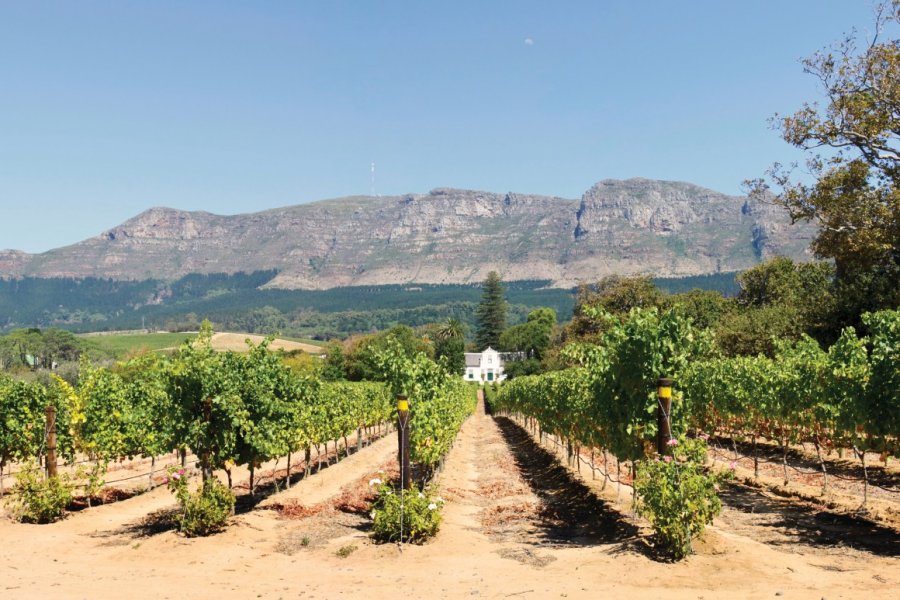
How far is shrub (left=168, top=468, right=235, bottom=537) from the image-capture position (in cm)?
1216

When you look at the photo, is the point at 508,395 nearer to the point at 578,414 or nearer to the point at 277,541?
the point at 578,414

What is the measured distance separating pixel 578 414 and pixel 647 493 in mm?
8984

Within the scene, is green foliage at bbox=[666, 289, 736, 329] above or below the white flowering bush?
above

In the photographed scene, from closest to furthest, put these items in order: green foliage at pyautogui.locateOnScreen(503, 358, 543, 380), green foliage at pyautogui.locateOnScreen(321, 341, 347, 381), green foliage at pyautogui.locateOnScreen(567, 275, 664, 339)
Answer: green foliage at pyautogui.locateOnScreen(567, 275, 664, 339), green foliage at pyautogui.locateOnScreen(321, 341, 347, 381), green foliage at pyautogui.locateOnScreen(503, 358, 543, 380)

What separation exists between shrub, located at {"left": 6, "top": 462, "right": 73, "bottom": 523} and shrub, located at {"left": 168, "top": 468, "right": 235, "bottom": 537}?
395cm

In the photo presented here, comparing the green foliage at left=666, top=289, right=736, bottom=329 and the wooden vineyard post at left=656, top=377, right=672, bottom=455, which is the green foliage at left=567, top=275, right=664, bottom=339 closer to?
the green foliage at left=666, top=289, right=736, bottom=329

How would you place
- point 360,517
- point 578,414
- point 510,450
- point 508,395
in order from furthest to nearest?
point 508,395
point 510,450
point 578,414
point 360,517

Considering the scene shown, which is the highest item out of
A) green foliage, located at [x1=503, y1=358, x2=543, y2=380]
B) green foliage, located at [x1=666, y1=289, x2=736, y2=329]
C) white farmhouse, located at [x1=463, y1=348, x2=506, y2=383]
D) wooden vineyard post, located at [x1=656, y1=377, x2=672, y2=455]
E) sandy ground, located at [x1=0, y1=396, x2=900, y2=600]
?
green foliage, located at [x1=666, y1=289, x2=736, y2=329]

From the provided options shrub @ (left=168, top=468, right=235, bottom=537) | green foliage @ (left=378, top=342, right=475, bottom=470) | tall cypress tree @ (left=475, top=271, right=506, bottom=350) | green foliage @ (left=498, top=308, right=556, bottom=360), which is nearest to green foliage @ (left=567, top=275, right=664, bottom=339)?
green foliage @ (left=498, top=308, right=556, bottom=360)

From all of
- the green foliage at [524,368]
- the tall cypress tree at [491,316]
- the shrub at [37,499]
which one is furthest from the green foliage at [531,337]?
the shrub at [37,499]

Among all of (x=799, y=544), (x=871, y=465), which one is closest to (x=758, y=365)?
(x=871, y=465)

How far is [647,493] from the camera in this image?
9.34 metres

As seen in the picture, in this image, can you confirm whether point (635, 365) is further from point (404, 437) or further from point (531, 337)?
point (531, 337)

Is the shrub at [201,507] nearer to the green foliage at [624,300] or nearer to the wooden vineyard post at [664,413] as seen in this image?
the wooden vineyard post at [664,413]
